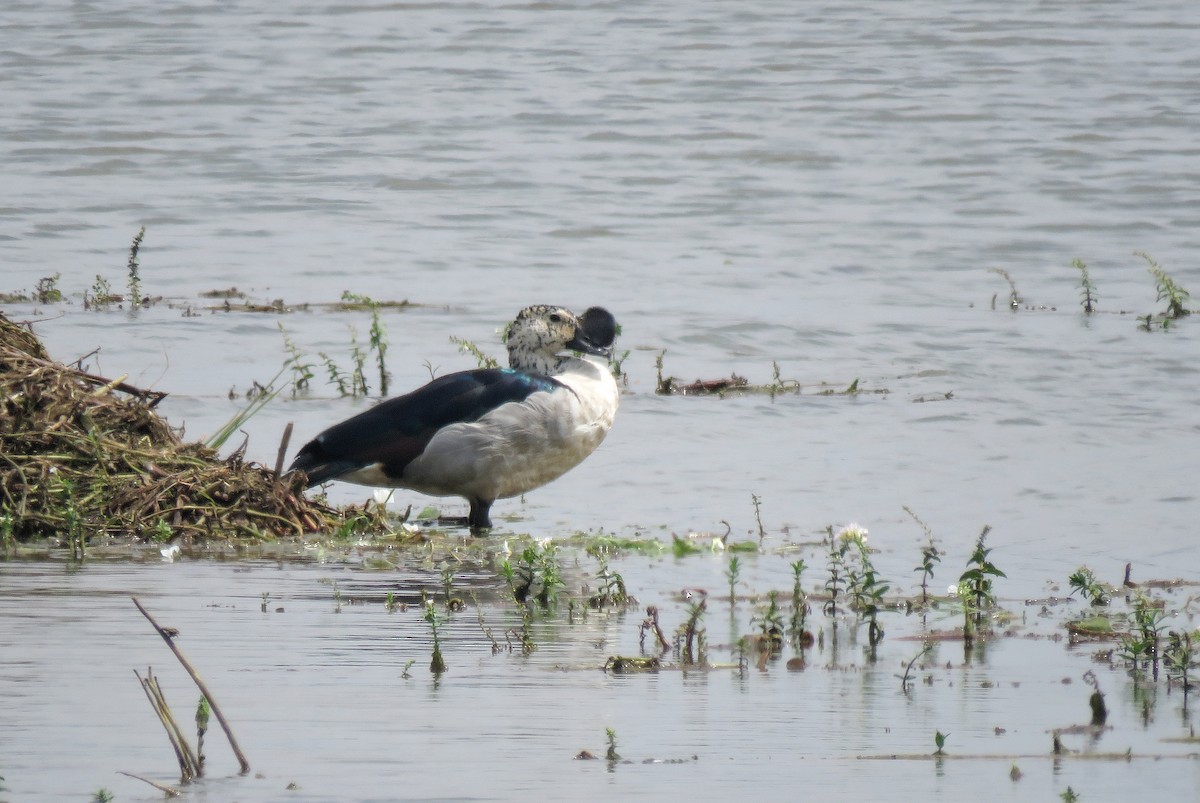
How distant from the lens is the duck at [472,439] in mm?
9211

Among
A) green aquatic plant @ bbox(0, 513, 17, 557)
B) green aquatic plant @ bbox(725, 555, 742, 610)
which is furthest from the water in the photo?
green aquatic plant @ bbox(0, 513, 17, 557)

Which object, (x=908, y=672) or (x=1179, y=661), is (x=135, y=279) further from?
(x=1179, y=661)

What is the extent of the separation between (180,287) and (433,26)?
15.5 m

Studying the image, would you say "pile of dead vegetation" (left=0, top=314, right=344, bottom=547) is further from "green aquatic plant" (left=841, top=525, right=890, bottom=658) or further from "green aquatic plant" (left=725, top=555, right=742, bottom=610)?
"green aquatic plant" (left=841, top=525, right=890, bottom=658)

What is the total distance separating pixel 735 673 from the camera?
235 inches

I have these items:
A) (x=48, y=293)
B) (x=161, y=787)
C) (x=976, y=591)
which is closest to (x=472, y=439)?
(x=976, y=591)

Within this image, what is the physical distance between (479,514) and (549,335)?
1113 mm

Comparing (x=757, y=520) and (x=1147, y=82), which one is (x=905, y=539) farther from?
(x=1147, y=82)

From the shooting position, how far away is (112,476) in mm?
8383

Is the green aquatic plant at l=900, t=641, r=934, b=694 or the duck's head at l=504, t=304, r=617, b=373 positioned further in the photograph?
the duck's head at l=504, t=304, r=617, b=373

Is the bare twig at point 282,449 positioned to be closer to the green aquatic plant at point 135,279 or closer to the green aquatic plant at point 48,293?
the green aquatic plant at point 135,279

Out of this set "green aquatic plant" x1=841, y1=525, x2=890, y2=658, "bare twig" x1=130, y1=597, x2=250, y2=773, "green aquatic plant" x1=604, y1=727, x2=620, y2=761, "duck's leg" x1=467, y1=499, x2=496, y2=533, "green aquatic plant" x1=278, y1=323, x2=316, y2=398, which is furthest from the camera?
"green aquatic plant" x1=278, y1=323, x2=316, y2=398

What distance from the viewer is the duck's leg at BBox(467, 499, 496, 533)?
943cm

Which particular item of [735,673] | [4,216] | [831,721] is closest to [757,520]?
[735,673]
